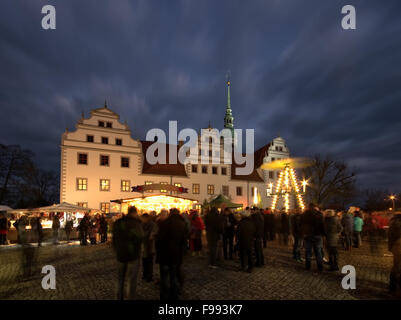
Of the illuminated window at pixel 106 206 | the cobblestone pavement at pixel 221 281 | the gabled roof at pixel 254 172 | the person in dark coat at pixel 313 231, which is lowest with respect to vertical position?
the cobblestone pavement at pixel 221 281

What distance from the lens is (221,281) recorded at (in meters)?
6.89

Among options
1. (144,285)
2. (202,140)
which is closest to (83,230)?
(144,285)

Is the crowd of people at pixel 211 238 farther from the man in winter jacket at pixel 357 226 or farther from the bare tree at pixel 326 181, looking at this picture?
the bare tree at pixel 326 181

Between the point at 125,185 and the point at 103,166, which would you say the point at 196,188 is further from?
the point at 103,166

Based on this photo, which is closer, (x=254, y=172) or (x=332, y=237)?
(x=332, y=237)

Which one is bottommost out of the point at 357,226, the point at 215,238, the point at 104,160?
the point at 357,226

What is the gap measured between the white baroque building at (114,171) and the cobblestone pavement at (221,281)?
16182mm

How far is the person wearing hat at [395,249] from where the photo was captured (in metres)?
6.17

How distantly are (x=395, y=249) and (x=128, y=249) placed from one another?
6.02 meters

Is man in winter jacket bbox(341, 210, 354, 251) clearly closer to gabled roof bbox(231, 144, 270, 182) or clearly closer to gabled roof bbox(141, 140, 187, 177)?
gabled roof bbox(141, 140, 187, 177)

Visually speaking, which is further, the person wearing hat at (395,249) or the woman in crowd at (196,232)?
the woman in crowd at (196,232)

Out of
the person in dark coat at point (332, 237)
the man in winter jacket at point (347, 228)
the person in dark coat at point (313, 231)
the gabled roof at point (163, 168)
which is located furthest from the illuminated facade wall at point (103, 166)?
the person in dark coat at point (313, 231)

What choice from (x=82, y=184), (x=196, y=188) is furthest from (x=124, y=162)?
(x=196, y=188)
